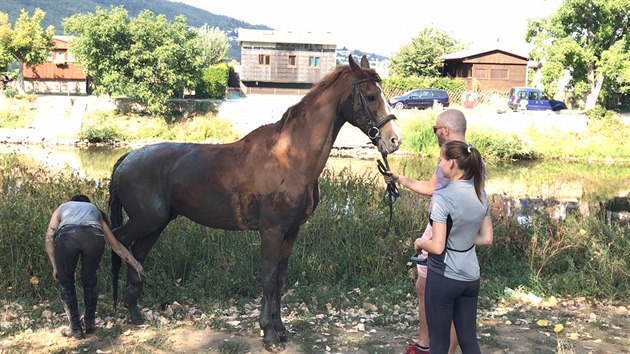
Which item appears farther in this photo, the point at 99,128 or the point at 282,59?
the point at 282,59

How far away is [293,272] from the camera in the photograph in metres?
6.87

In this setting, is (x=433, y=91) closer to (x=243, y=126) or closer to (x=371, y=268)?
(x=243, y=126)

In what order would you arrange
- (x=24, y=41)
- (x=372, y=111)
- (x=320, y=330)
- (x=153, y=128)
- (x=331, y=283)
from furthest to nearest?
(x=24, y=41), (x=153, y=128), (x=331, y=283), (x=320, y=330), (x=372, y=111)

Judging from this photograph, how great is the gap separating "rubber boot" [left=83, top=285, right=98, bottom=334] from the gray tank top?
0.60 m

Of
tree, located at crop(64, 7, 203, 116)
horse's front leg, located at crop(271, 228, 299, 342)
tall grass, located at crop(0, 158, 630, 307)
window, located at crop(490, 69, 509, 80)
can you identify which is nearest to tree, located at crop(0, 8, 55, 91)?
tree, located at crop(64, 7, 203, 116)

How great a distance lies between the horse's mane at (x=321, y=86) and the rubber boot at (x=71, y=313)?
2360mm

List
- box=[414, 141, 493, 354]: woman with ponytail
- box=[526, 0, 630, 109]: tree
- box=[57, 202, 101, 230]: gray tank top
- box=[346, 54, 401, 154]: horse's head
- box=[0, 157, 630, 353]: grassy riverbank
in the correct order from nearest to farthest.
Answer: box=[414, 141, 493, 354]: woman with ponytail, box=[346, 54, 401, 154]: horse's head, box=[57, 202, 101, 230]: gray tank top, box=[0, 157, 630, 353]: grassy riverbank, box=[526, 0, 630, 109]: tree

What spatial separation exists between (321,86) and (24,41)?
38.1 m

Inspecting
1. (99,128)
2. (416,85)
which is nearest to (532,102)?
(416,85)

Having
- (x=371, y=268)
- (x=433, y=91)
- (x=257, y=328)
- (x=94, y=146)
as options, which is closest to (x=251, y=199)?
(x=257, y=328)

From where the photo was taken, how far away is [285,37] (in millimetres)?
Result: 46656

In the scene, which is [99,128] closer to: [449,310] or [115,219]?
[115,219]

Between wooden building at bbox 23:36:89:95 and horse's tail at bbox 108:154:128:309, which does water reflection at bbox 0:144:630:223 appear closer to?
horse's tail at bbox 108:154:128:309

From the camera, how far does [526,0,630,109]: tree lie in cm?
2845
